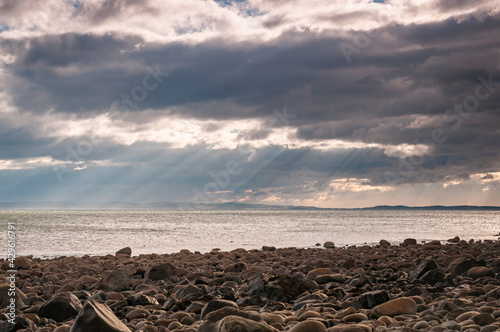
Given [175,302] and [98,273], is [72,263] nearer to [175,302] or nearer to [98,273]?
[98,273]

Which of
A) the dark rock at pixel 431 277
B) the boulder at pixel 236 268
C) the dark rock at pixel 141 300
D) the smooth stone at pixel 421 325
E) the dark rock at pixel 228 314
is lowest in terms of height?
the boulder at pixel 236 268

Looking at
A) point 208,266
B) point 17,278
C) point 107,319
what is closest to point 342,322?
point 107,319

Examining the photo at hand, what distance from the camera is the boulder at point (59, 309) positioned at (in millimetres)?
8133

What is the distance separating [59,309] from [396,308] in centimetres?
595

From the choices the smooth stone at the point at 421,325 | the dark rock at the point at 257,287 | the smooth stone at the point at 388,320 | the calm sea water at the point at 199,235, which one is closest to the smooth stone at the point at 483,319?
the smooth stone at the point at 421,325

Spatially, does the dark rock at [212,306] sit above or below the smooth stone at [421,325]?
below

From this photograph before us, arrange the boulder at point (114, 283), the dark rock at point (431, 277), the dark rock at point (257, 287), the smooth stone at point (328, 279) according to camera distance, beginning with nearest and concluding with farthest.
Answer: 1. the dark rock at point (257, 287)
2. the dark rock at point (431, 277)
3. the smooth stone at point (328, 279)
4. the boulder at point (114, 283)

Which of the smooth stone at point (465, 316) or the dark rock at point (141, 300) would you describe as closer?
the smooth stone at point (465, 316)

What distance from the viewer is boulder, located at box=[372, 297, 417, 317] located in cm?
718

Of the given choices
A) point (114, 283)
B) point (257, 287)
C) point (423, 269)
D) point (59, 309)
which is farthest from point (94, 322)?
point (423, 269)

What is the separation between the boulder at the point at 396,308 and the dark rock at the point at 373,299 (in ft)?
1.83

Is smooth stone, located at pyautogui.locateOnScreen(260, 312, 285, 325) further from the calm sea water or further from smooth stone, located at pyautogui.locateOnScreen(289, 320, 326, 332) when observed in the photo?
the calm sea water

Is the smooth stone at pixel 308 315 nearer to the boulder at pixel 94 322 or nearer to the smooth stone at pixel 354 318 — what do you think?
the smooth stone at pixel 354 318

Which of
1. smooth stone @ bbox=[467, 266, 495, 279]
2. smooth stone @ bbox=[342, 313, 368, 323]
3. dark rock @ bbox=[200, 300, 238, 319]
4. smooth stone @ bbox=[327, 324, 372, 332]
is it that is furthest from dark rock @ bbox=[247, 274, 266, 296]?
smooth stone @ bbox=[467, 266, 495, 279]
